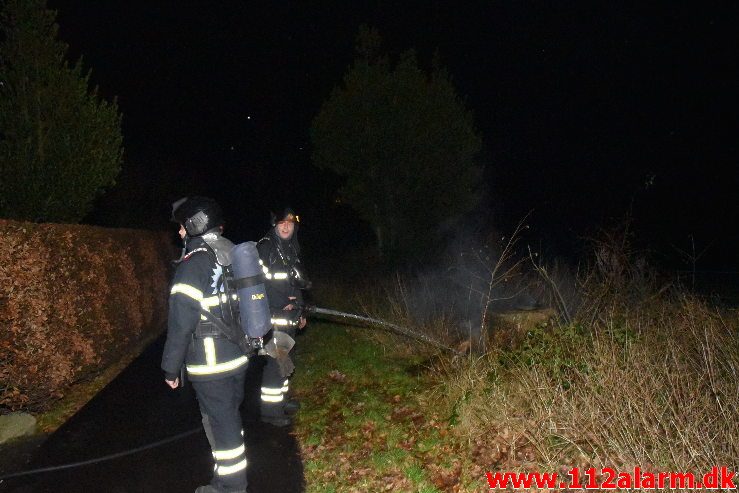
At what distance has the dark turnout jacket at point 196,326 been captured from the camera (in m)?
3.30

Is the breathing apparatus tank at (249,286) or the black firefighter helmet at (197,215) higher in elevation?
the black firefighter helmet at (197,215)

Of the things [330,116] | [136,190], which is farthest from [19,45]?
[136,190]

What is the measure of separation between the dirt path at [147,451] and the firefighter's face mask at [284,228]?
1649mm

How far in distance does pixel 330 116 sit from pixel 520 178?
14.5 meters

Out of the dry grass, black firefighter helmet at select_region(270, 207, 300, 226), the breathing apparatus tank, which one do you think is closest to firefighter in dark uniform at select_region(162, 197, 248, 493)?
the breathing apparatus tank

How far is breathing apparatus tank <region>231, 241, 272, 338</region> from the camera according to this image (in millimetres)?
3469

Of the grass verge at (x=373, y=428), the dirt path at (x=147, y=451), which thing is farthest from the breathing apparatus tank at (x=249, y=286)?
the grass verge at (x=373, y=428)

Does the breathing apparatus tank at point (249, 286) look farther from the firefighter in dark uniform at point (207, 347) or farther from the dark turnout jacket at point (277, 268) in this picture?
the dark turnout jacket at point (277, 268)

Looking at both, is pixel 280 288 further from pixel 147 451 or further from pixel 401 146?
pixel 401 146

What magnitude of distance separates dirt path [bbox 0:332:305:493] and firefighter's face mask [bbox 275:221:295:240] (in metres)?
1.65

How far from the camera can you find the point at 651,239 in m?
20.3

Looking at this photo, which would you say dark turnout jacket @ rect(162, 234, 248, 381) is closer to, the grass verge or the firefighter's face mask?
the grass verge

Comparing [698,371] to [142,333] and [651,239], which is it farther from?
[651,239]

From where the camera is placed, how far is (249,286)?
3.48 m
